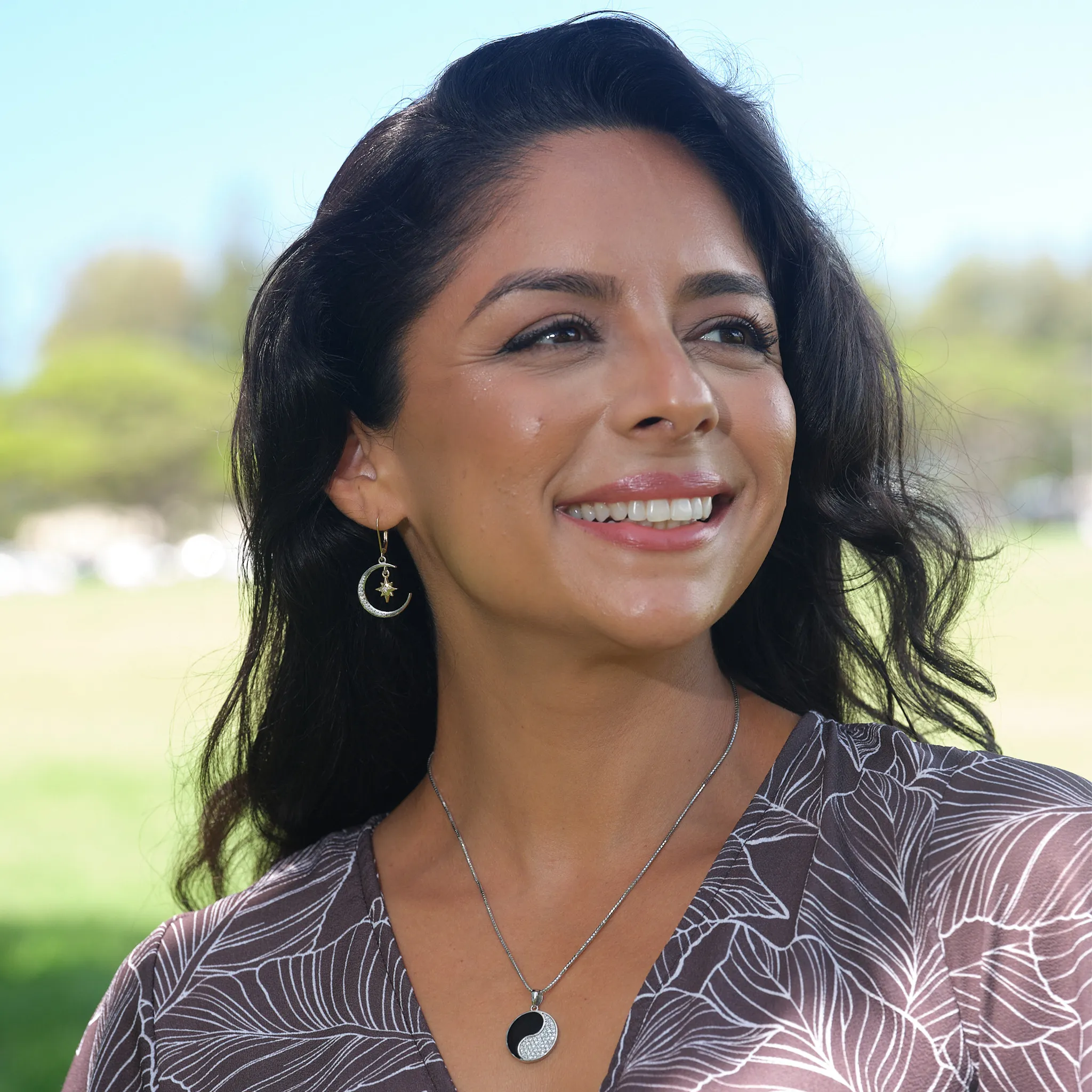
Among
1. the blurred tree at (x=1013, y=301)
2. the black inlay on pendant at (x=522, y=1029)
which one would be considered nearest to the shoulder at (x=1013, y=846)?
the black inlay on pendant at (x=522, y=1029)

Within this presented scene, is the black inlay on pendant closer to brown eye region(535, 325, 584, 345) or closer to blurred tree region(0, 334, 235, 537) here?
brown eye region(535, 325, 584, 345)

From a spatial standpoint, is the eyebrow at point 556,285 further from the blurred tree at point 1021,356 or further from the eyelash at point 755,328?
the blurred tree at point 1021,356

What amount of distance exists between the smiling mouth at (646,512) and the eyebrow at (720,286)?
345 millimetres

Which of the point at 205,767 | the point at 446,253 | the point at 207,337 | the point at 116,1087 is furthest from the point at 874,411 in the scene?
the point at 207,337

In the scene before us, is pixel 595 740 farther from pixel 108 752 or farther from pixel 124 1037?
pixel 108 752

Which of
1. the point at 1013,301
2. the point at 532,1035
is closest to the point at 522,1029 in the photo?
the point at 532,1035

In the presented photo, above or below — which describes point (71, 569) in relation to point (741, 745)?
above

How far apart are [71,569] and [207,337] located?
24.2m

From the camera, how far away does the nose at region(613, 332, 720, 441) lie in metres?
2.06

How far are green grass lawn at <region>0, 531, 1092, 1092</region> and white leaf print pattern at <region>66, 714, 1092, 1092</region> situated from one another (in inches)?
23.3

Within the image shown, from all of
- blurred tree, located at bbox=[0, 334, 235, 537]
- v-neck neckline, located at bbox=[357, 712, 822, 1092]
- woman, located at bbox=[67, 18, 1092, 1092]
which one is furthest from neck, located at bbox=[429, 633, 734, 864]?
blurred tree, located at bbox=[0, 334, 235, 537]

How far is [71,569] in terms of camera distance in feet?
173

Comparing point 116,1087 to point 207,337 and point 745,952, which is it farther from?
point 207,337

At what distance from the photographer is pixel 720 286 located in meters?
2.25
